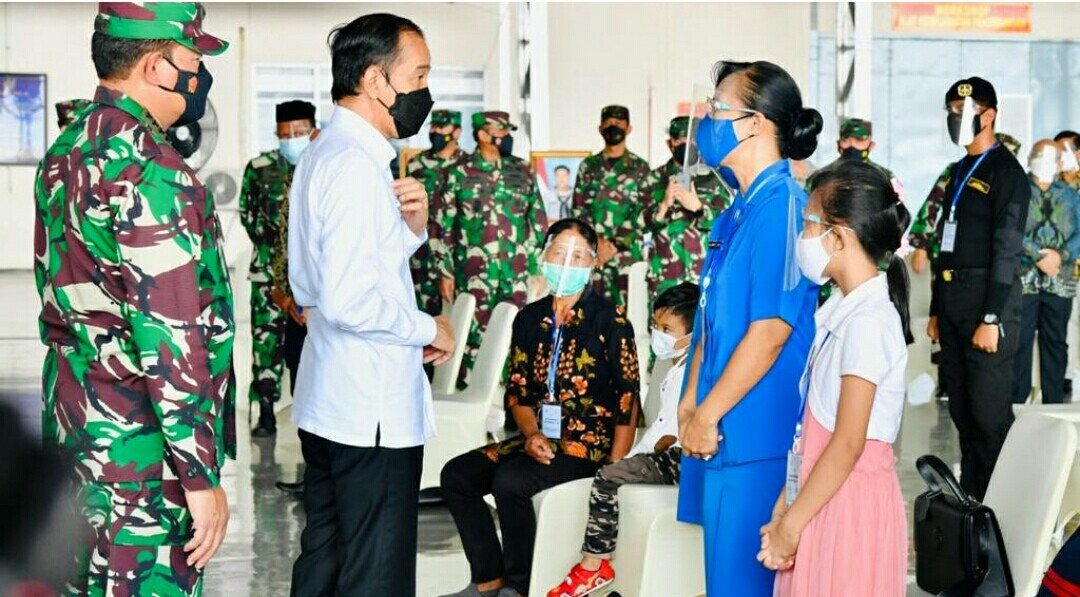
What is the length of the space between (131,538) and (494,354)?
3.21 metres

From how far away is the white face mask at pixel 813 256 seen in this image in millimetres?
2582

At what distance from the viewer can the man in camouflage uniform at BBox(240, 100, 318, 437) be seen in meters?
6.79

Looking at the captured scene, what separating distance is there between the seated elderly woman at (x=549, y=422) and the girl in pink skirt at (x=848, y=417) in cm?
140

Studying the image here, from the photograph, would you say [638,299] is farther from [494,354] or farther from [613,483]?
[613,483]

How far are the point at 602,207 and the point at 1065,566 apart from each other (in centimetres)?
670

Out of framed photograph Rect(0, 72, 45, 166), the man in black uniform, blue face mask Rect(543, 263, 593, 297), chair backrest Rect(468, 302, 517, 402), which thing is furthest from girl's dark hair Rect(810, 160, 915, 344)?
framed photograph Rect(0, 72, 45, 166)

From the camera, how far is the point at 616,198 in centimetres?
812

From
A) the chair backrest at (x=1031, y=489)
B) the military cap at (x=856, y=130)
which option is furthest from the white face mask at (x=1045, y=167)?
the chair backrest at (x=1031, y=489)

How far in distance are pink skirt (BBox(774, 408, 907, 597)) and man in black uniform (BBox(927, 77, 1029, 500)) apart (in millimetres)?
2186

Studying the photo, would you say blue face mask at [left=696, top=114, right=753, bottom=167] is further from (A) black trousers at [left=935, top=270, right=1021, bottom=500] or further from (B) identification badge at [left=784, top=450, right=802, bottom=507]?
(A) black trousers at [left=935, top=270, right=1021, bottom=500]

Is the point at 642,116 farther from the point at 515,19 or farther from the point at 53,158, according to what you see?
the point at 53,158

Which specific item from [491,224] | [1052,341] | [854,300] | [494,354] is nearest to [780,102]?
[854,300]

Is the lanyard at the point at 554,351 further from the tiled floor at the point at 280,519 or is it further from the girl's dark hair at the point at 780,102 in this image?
the girl's dark hair at the point at 780,102

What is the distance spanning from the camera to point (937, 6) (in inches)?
605
